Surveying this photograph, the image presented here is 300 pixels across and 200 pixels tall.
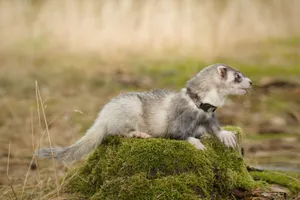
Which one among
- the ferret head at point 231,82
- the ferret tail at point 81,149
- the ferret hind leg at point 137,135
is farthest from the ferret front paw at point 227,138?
the ferret tail at point 81,149

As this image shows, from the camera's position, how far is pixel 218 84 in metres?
5.47

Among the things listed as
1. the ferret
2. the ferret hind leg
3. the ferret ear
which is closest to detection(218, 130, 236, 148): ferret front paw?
the ferret

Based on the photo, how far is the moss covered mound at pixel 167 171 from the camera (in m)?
4.87

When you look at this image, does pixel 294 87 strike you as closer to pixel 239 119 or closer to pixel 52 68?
pixel 239 119

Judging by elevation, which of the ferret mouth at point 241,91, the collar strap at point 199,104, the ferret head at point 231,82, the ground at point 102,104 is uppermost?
the ferret head at point 231,82

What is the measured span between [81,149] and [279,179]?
2.17 metres

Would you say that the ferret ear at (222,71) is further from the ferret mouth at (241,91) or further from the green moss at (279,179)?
the green moss at (279,179)

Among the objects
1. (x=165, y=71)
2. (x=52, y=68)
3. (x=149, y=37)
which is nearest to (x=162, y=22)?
(x=149, y=37)

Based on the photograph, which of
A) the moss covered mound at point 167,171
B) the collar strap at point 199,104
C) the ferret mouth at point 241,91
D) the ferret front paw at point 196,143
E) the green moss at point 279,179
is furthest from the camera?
the green moss at point 279,179

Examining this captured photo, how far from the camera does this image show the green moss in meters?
5.91

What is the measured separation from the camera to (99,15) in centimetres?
1738

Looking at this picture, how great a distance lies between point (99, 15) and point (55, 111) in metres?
5.98

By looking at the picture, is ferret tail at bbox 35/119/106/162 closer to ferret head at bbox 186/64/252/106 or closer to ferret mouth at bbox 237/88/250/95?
ferret head at bbox 186/64/252/106

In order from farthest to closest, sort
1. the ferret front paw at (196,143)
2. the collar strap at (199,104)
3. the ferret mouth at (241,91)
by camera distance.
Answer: the ferret mouth at (241,91) < the collar strap at (199,104) < the ferret front paw at (196,143)
